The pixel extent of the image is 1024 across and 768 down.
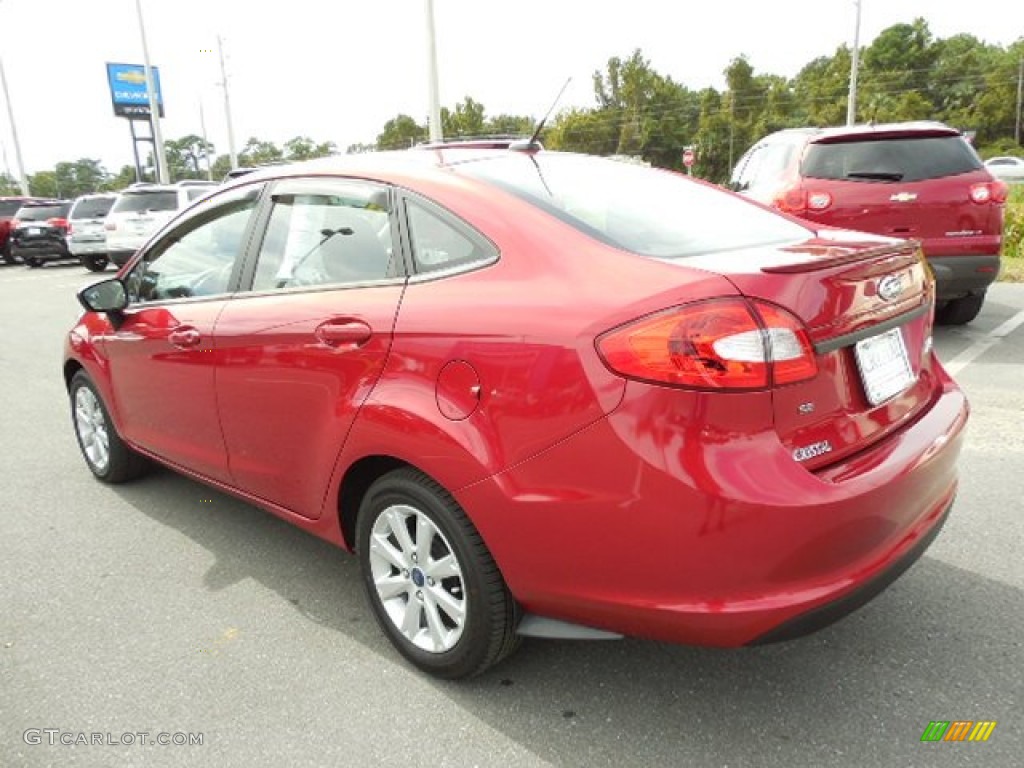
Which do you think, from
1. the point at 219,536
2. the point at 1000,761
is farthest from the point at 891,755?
the point at 219,536

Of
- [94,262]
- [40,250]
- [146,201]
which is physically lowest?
[94,262]

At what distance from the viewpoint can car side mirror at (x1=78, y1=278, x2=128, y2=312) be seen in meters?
3.74

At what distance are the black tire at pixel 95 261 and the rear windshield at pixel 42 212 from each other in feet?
10.0

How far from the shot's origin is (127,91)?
6097 centimetres

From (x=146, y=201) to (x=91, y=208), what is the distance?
322 cm

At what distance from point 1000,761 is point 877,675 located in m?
0.41

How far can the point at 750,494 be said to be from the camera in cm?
189

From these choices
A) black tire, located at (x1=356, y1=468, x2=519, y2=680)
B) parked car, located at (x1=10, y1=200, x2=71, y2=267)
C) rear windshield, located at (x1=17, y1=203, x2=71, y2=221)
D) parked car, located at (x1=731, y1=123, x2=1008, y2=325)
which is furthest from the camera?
rear windshield, located at (x1=17, y1=203, x2=71, y2=221)

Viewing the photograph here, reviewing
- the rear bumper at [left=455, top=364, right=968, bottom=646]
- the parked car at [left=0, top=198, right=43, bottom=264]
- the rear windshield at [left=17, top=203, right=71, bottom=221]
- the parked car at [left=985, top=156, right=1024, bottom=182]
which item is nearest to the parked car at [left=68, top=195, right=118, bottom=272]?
the rear windshield at [left=17, top=203, right=71, bottom=221]

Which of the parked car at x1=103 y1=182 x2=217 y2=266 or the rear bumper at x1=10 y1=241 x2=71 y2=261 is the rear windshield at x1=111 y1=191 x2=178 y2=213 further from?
the rear bumper at x1=10 y1=241 x2=71 y2=261

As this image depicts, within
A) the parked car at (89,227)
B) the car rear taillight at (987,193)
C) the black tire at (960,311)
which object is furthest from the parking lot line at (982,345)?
the parked car at (89,227)

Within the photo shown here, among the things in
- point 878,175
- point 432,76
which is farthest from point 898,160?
point 432,76

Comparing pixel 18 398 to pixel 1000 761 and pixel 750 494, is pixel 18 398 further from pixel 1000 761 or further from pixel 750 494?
pixel 1000 761

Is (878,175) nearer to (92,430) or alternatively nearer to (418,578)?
(418,578)
